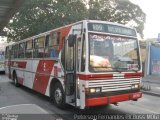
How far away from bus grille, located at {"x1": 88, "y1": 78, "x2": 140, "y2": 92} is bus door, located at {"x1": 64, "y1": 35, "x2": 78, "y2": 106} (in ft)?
2.79

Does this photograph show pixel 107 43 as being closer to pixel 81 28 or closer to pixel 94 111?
pixel 81 28

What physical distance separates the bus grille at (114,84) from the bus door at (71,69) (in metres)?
0.85

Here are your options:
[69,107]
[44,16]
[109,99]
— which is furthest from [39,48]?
[44,16]

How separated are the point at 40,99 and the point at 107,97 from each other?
4698 millimetres

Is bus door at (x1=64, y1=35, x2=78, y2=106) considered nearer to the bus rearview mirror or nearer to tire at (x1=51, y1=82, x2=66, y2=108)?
the bus rearview mirror

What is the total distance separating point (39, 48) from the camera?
41.9ft

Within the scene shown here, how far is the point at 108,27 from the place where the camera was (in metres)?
9.36

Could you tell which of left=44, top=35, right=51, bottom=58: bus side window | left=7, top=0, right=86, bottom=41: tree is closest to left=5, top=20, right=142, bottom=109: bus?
left=44, top=35, right=51, bottom=58: bus side window

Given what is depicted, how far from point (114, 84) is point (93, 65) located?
92 cm

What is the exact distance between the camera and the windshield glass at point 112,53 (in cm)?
875

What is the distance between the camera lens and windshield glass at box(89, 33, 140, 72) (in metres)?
8.75

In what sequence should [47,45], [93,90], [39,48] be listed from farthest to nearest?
[39,48], [47,45], [93,90]

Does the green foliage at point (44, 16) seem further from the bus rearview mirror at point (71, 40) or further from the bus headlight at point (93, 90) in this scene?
the bus headlight at point (93, 90)

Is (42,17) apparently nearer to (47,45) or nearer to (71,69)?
(47,45)
